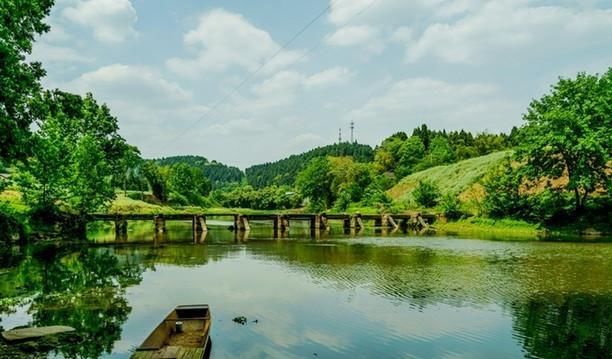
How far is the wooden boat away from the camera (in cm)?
1165

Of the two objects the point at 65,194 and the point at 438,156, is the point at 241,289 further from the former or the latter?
the point at 438,156

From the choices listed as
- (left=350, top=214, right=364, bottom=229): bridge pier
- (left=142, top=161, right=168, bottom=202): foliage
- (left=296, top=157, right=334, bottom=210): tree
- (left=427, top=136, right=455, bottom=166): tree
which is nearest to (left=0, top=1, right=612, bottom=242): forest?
(left=350, top=214, right=364, bottom=229): bridge pier

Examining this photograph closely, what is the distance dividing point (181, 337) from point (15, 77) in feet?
42.4

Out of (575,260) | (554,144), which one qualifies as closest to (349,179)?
(554,144)

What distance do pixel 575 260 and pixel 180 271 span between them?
25.2 metres

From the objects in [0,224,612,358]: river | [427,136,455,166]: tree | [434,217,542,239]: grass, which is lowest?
[0,224,612,358]: river

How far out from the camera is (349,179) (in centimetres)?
11350

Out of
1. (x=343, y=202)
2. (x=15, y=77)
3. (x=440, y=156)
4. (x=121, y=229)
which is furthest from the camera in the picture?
(x=440, y=156)

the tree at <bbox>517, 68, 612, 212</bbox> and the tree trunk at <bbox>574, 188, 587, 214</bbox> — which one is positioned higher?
the tree at <bbox>517, 68, 612, 212</bbox>

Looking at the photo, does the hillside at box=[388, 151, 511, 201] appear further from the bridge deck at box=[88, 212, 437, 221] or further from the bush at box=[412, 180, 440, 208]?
the bridge deck at box=[88, 212, 437, 221]

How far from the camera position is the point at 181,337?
14305 millimetres

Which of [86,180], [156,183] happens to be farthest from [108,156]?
[156,183]

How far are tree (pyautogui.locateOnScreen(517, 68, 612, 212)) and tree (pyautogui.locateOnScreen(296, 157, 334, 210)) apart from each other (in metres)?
68.0

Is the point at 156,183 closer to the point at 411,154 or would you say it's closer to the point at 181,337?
the point at 411,154
